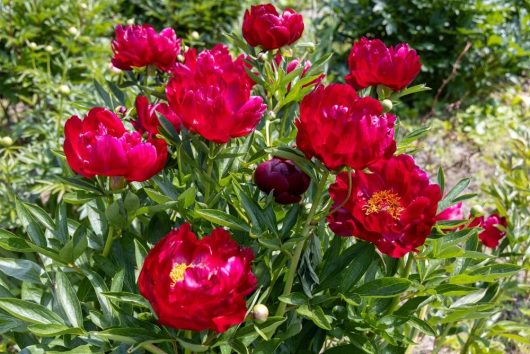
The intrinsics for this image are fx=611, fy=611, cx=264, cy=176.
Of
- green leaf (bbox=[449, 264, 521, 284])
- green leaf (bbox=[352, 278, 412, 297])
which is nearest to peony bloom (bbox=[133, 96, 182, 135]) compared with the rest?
green leaf (bbox=[352, 278, 412, 297])

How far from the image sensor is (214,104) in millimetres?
786

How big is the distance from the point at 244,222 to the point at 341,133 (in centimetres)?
27

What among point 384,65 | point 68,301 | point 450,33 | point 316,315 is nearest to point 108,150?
point 68,301

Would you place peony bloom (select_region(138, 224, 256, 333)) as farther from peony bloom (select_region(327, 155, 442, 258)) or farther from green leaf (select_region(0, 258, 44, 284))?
green leaf (select_region(0, 258, 44, 284))

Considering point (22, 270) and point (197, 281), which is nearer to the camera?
point (197, 281)

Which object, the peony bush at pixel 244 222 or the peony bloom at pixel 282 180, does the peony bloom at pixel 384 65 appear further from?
the peony bloom at pixel 282 180

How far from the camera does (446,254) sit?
0.92 meters

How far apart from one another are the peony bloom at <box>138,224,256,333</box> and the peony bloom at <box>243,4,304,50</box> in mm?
402

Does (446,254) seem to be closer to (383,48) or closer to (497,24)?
(383,48)

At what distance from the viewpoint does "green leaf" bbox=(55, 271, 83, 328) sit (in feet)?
2.90

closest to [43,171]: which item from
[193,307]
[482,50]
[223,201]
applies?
[223,201]

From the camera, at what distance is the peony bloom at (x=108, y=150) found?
79cm

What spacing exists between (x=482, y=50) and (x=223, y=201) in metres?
2.92

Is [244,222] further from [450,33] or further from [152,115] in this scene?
[450,33]
